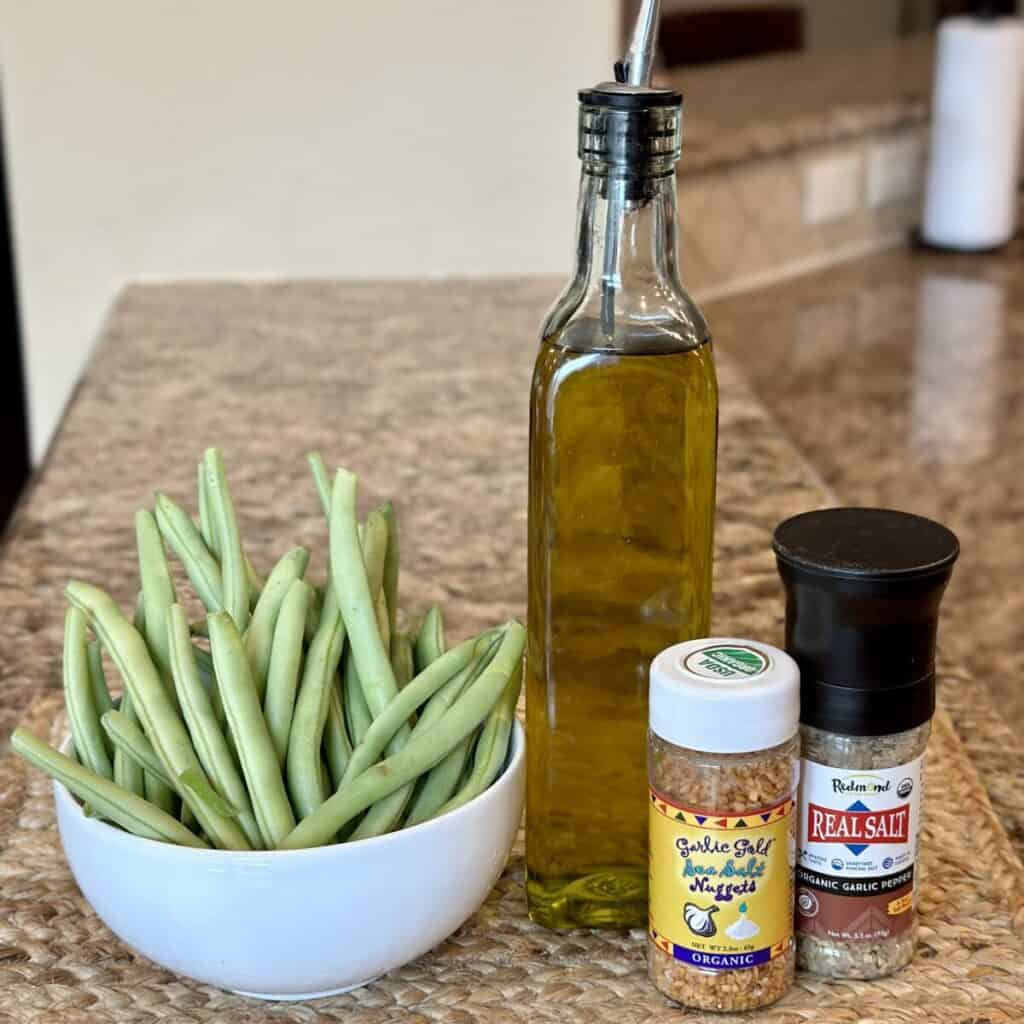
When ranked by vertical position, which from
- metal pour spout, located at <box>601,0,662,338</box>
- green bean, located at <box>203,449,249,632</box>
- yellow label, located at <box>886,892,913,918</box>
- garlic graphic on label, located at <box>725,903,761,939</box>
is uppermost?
metal pour spout, located at <box>601,0,662,338</box>

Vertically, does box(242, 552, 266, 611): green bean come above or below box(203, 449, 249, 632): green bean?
below

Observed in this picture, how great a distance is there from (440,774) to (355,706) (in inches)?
1.8

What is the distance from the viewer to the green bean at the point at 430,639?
2.00 feet

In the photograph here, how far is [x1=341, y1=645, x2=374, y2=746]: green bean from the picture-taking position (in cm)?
58

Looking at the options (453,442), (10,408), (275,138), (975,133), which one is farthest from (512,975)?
(10,408)

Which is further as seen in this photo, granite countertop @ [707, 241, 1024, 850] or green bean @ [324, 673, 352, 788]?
granite countertop @ [707, 241, 1024, 850]

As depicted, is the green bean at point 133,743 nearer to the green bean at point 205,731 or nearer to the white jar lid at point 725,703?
the green bean at point 205,731

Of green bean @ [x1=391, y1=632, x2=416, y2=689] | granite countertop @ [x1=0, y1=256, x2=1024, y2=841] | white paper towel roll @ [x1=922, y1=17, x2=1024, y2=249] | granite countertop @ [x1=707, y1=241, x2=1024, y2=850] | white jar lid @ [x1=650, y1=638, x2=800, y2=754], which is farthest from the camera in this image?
white paper towel roll @ [x1=922, y1=17, x2=1024, y2=249]

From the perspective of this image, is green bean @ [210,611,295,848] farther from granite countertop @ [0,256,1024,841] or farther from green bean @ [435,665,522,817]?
granite countertop @ [0,256,1024,841]

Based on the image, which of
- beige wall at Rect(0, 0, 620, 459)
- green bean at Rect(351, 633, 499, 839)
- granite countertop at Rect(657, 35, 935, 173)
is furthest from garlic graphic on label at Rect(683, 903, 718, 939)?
granite countertop at Rect(657, 35, 935, 173)

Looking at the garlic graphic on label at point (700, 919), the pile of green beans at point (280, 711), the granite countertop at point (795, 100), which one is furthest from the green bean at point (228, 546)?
the granite countertop at point (795, 100)

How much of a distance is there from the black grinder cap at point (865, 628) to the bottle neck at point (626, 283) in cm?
9

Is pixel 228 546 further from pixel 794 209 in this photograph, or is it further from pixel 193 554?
pixel 794 209

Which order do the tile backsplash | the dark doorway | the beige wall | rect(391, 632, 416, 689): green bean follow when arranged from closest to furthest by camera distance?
rect(391, 632, 416, 689): green bean, the beige wall, the tile backsplash, the dark doorway
